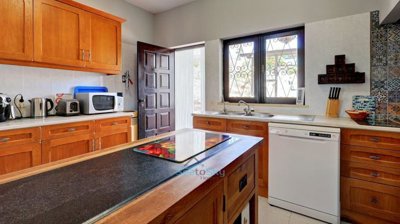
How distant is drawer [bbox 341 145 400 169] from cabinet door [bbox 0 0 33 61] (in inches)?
131

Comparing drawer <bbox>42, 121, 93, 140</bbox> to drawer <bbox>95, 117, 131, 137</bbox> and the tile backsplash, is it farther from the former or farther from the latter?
the tile backsplash

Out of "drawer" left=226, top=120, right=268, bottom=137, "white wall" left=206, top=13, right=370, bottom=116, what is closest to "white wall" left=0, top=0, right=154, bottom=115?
"drawer" left=226, top=120, right=268, bottom=137

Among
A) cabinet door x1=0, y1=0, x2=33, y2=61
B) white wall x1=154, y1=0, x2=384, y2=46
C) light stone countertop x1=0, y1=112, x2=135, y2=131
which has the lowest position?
light stone countertop x1=0, y1=112, x2=135, y2=131

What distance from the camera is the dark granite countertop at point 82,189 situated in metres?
0.54

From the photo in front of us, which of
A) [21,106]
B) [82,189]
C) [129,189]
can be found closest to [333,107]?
[129,189]

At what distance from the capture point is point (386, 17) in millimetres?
1915

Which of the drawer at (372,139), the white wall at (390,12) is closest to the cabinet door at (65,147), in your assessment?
the drawer at (372,139)

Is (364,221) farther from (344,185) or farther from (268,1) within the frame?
(268,1)

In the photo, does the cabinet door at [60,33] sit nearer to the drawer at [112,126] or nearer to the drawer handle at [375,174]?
the drawer at [112,126]

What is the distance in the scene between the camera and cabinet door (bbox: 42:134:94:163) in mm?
2141

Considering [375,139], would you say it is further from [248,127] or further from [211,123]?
[211,123]

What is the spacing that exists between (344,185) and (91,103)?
2.99 metres

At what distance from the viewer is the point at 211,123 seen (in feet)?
9.08

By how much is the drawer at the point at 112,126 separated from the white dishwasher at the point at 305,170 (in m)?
2.01
